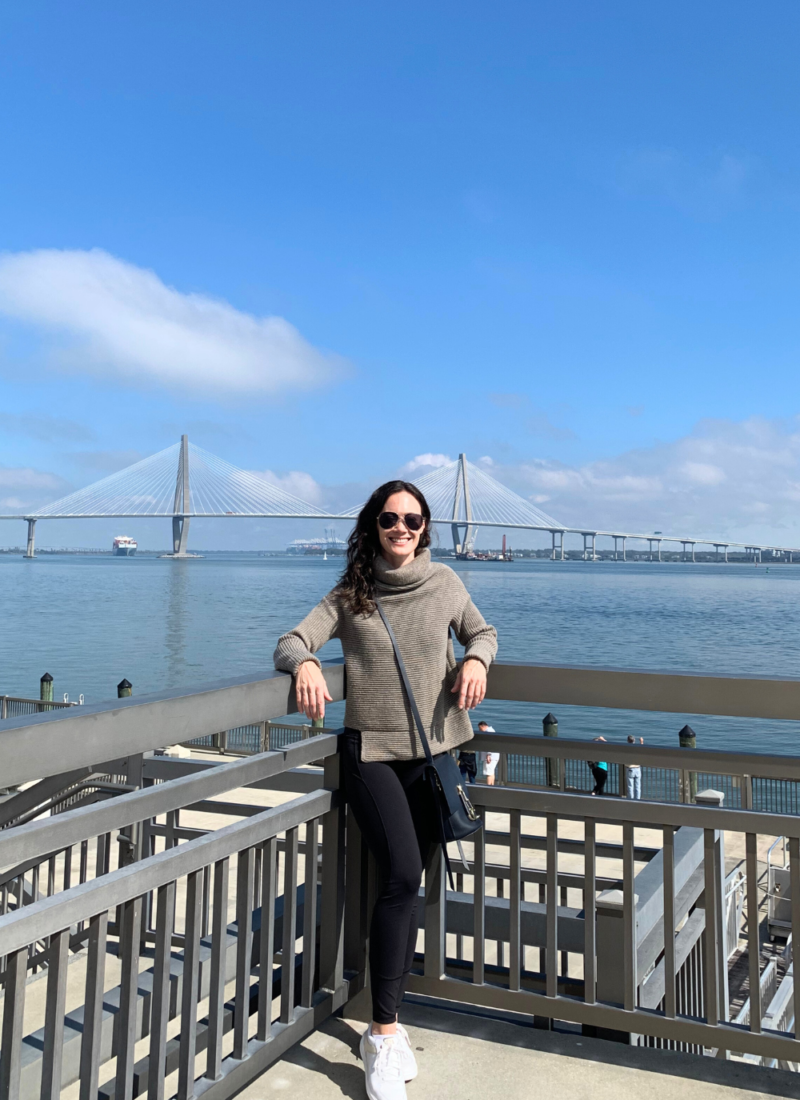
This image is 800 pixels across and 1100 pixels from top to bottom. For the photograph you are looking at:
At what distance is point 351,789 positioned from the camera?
7.18 ft

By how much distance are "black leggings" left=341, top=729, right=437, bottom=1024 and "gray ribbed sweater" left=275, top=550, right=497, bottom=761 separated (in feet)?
0.21

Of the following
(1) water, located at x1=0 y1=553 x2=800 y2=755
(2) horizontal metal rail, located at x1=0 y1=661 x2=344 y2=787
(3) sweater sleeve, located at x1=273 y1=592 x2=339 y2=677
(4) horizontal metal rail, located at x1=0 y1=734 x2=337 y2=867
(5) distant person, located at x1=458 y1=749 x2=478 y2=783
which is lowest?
(1) water, located at x1=0 y1=553 x2=800 y2=755

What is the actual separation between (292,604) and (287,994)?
6170 centimetres

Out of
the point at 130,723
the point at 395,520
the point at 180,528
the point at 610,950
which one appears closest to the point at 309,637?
the point at 395,520

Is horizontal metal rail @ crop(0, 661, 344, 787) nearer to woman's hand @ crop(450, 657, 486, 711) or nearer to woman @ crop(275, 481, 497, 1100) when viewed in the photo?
woman @ crop(275, 481, 497, 1100)

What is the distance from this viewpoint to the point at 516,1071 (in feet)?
6.91

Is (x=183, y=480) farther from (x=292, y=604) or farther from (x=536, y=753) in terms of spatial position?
(x=536, y=753)

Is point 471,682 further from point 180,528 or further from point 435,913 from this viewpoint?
point 180,528

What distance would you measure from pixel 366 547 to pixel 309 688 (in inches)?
17.6

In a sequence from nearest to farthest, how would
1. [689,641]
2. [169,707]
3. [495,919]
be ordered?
[169,707] → [495,919] → [689,641]

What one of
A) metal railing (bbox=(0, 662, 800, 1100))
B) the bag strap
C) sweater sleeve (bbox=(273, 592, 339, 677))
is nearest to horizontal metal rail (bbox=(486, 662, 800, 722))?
metal railing (bbox=(0, 662, 800, 1100))

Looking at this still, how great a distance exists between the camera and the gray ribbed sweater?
2131 mm

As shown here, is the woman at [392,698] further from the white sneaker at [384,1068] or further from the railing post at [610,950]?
the railing post at [610,950]

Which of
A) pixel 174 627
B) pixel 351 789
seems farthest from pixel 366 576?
pixel 174 627
